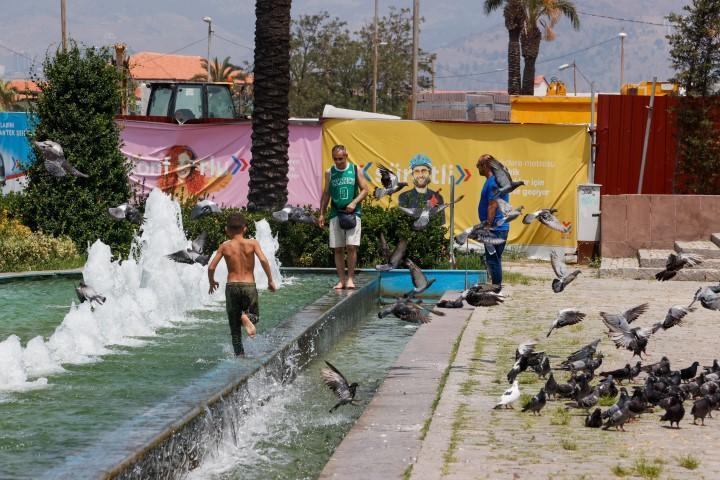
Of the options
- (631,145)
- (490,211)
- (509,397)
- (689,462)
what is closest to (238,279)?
(509,397)

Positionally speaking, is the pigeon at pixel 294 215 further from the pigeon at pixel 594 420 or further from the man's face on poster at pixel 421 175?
the pigeon at pixel 594 420

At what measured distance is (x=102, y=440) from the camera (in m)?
6.75

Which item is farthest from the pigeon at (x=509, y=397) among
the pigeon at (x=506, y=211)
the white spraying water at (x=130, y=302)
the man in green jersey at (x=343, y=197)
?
the man in green jersey at (x=343, y=197)

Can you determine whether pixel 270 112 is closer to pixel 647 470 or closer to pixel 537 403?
pixel 537 403

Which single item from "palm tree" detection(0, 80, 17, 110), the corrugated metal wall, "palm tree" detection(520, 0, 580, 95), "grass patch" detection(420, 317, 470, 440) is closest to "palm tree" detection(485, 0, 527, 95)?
"palm tree" detection(520, 0, 580, 95)

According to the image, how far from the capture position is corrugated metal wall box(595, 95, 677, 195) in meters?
23.3

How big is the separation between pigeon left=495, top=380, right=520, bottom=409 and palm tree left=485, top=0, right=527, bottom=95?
49748mm

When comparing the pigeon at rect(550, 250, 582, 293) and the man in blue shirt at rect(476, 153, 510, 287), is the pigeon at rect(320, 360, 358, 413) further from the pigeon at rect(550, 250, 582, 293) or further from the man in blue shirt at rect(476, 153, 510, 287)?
the man in blue shirt at rect(476, 153, 510, 287)

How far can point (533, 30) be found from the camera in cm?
5906

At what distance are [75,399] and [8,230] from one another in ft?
35.3

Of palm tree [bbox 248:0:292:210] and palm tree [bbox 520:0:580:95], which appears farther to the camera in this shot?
palm tree [bbox 520:0:580:95]

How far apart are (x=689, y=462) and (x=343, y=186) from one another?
8626 millimetres

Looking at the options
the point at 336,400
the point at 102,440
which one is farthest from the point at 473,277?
the point at 102,440

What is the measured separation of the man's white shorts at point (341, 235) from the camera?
1528 cm
